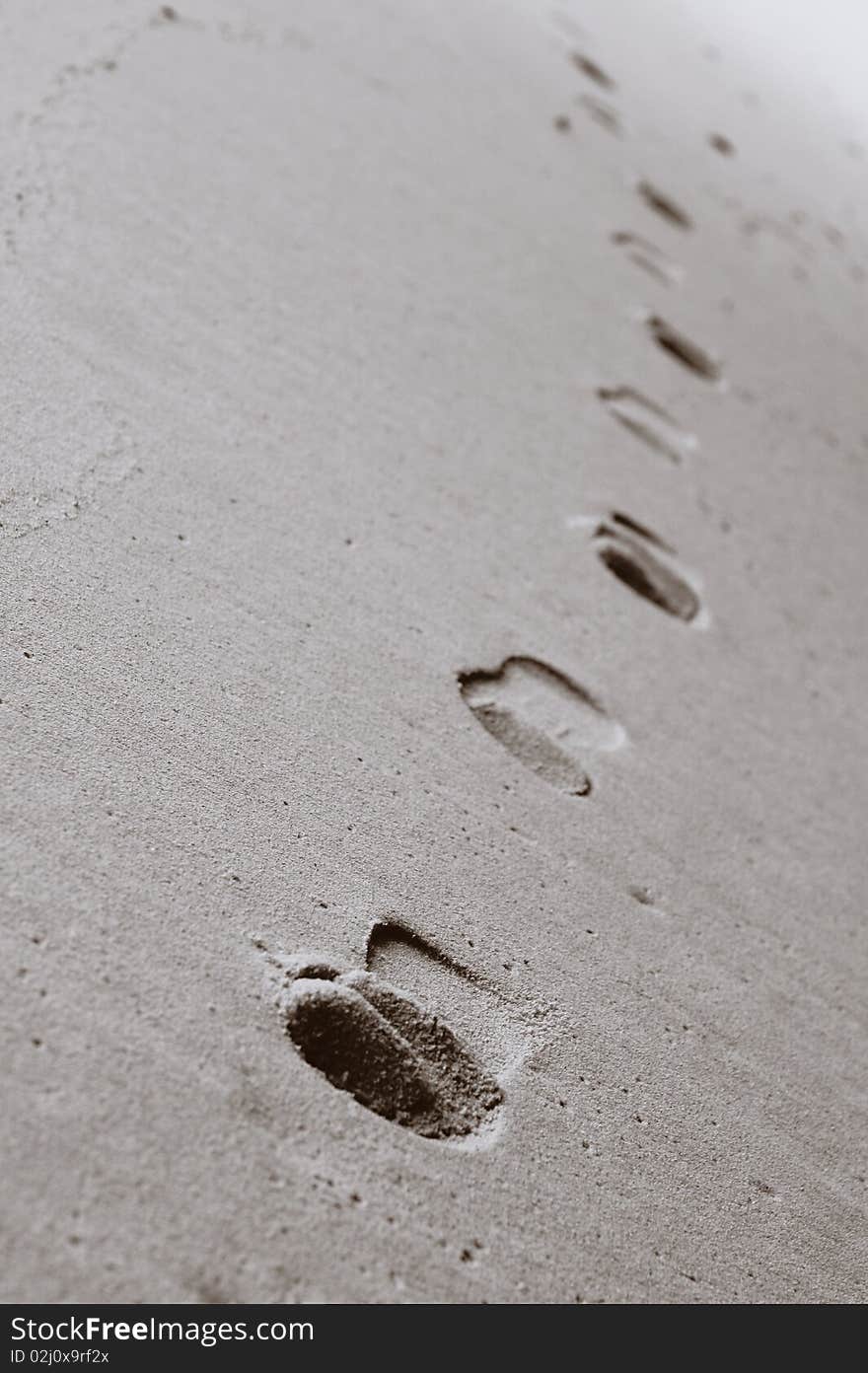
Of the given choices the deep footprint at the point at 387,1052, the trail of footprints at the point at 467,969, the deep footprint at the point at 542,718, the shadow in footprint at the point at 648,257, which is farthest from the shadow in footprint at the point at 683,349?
the deep footprint at the point at 387,1052

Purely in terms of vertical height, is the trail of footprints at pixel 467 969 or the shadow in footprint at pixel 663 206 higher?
the shadow in footprint at pixel 663 206

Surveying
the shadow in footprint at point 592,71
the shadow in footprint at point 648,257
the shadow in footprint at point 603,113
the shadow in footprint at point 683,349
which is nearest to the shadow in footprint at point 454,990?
the shadow in footprint at point 683,349

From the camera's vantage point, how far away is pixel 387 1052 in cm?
146

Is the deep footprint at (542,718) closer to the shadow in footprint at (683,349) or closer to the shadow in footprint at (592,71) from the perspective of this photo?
the shadow in footprint at (683,349)

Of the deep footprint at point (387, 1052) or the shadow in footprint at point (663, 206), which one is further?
the shadow in footprint at point (663, 206)

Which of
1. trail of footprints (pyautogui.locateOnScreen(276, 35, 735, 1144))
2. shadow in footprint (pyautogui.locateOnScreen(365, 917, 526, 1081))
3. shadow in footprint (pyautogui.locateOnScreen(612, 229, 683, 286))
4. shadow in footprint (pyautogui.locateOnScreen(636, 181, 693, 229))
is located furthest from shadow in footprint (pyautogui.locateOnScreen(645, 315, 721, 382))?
shadow in footprint (pyautogui.locateOnScreen(365, 917, 526, 1081))

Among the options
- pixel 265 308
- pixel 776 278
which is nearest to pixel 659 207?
pixel 776 278

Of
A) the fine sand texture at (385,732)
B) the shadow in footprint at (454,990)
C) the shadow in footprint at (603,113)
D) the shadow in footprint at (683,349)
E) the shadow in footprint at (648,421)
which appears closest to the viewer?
the fine sand texture at (385,732)

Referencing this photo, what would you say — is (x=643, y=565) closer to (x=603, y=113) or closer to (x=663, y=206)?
(x=663, y=206)

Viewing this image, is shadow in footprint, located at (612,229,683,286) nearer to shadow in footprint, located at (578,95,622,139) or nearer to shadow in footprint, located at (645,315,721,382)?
shadow in footprint, located at (645,315,721,382)

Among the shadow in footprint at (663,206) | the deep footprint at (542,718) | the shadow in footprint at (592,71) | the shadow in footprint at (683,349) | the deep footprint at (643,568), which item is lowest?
the deep footprint at (542,718)

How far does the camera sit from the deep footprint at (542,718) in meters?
2.03

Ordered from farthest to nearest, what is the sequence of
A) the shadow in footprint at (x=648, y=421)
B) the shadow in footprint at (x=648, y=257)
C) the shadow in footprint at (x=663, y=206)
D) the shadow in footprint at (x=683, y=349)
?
the shadow in footprint at (x=663, y=206) < the shadow in footprint at (x=648, y=257) < the shadow in footprint at (x=683, y=349) < the shadow in footprint at (x=648, y=421)

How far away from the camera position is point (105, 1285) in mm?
1150
